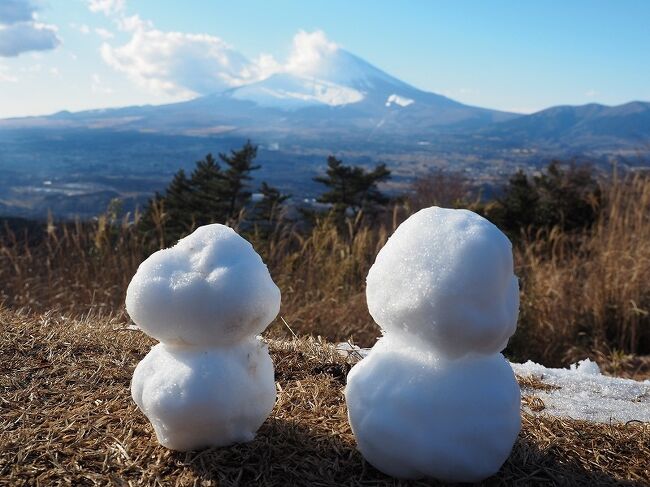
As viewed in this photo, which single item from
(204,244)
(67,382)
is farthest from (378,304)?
(67,382)

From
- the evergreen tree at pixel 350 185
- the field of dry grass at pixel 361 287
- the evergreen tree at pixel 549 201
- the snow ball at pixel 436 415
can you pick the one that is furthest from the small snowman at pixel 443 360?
the evergreen tree at pixel 350 185

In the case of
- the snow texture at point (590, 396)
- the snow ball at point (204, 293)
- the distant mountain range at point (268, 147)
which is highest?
the snow ball at point (204, 293)

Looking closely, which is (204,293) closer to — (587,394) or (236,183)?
A: (587,394)

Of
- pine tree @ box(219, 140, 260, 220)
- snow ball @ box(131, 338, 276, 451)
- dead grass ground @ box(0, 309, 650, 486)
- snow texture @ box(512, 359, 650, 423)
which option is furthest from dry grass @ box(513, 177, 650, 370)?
pine tree @ box(219, 140, 260, 220)

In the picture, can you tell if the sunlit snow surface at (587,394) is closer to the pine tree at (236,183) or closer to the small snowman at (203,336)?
the small snowman at (203,336)

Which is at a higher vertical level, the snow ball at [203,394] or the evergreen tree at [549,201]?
the snow ball at [203,394]

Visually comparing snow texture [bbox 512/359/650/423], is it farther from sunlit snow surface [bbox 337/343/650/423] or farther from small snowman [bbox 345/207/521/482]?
small snowman [bbox 345/207/521/482]

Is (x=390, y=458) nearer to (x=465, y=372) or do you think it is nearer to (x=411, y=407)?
(x=411, y=407)
